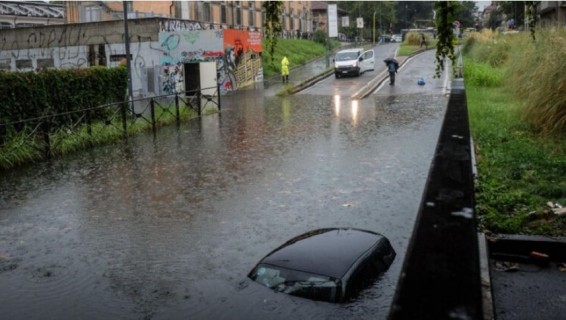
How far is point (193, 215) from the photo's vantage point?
834 cm

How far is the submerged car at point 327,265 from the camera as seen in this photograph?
5516mm

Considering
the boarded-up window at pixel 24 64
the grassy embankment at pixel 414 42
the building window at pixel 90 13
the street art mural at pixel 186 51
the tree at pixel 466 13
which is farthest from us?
the grassy embankment at pixel 414 42

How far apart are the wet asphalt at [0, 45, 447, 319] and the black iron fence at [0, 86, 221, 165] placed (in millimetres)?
469

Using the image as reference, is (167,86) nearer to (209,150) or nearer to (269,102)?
(269,102)

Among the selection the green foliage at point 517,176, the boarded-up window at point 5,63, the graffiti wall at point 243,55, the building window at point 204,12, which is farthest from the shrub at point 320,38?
the green foliage at point 517,176

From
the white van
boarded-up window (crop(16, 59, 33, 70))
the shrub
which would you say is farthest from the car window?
the shrub

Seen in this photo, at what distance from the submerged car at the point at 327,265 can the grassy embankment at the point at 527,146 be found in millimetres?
1799

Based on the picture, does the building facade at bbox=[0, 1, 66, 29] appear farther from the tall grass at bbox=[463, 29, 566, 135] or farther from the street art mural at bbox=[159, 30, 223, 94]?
the tall grass at bbox=[463, 29, 566, 135]

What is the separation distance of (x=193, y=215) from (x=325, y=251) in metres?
2.88

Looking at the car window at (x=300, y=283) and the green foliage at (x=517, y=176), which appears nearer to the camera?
the car window at (x=300, y=283)

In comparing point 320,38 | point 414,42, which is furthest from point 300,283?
point 414,42

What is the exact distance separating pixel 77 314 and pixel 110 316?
0.32 metres

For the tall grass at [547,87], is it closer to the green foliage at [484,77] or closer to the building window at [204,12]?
the green foliage at [484,77]

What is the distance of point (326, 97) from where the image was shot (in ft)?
89.6
